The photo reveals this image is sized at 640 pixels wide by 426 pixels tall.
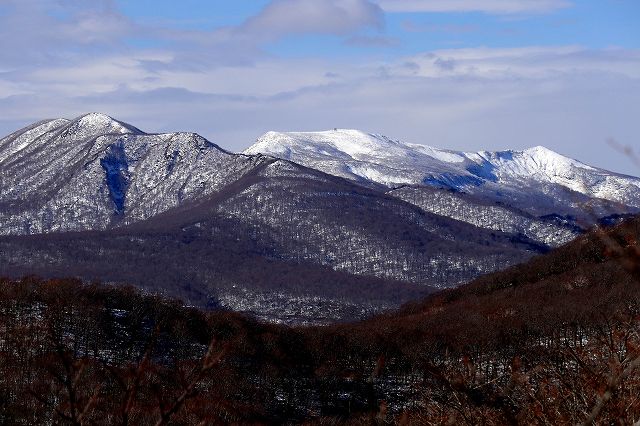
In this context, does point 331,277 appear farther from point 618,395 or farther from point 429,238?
point 618,395

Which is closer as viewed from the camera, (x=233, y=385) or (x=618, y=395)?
(x=618, y=395)

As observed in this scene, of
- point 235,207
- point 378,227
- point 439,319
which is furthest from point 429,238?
point 439,319

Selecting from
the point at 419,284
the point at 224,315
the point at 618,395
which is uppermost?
the point at 618,395

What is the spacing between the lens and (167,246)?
170750mm

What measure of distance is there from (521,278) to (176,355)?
50523mm

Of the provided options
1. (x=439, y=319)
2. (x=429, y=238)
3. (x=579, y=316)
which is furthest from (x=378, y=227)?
(x=579, y=316)

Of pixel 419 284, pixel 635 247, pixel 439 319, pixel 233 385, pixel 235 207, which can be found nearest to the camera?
pixel 635 247

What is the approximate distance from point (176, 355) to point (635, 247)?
4622cm

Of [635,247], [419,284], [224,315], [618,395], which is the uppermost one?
[635,247]

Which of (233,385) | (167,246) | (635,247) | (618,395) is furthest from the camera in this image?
(167,246)

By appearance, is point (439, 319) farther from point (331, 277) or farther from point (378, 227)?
point (378, 227)

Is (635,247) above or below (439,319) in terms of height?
above

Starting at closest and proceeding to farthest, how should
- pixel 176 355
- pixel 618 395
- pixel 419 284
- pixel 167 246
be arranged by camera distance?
pixel 618 395 → pixel 176 355 → pixel 419 284 → pixel 167 246

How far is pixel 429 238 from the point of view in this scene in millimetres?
181625
